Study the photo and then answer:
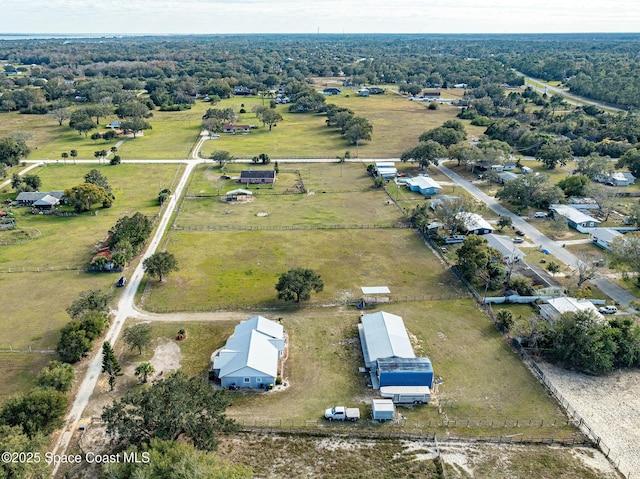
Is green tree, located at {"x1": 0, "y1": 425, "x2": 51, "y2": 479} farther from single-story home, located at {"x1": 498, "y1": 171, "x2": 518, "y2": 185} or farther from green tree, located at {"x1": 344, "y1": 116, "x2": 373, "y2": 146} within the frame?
A: green tree, located at {"x1": 344, "y1": 116, "x2": 373, "y2": 146}

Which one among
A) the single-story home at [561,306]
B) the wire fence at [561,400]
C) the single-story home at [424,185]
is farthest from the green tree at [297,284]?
the single-story home at [424,185]

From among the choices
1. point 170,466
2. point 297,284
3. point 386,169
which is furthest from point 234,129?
point 170,466

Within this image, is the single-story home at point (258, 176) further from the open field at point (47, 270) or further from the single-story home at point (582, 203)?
the single-story home at point (582, 203)

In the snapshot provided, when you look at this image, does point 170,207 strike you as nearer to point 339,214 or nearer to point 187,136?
point 339,214

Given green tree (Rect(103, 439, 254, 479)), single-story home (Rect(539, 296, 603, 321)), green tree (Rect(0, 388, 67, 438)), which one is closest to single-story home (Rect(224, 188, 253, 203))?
single-story home (Rect(539, 296, 603, 321))

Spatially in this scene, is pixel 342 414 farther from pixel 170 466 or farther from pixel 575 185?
pixel 575 185

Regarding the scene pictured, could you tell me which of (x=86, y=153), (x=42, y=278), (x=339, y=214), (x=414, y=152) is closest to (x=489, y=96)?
(x=414, y=152)
